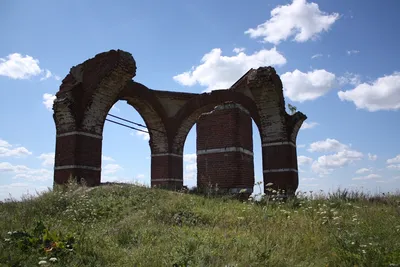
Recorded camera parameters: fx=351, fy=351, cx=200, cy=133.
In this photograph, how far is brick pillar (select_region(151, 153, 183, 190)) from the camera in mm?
17156

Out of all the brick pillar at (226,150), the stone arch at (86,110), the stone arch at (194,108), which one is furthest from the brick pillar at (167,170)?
the brick pillar at (226,150)

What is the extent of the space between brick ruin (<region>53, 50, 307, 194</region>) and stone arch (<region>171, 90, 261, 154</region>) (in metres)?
0.06

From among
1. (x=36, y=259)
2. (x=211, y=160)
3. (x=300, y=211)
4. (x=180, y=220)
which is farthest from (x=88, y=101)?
(x=36, y=259)

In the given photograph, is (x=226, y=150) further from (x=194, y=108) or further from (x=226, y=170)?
(x=194, y=108)

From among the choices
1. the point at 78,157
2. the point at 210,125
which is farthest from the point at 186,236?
the point at 78,157

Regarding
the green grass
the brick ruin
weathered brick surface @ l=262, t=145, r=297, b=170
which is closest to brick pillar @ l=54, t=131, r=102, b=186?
the brick ruin

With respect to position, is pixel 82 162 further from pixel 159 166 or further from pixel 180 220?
pixel 180 220

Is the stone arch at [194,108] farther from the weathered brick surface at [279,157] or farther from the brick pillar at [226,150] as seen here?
the brick pillar at [226,150]

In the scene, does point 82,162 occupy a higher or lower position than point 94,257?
higher

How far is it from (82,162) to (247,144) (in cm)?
590

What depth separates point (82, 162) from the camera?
494 inches

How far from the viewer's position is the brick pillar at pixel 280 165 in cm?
1441

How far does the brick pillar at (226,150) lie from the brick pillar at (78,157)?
12.7 feet

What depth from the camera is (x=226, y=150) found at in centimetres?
1179
